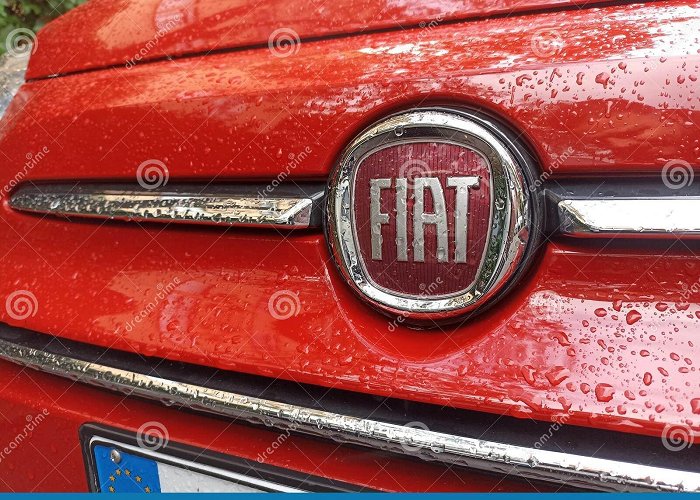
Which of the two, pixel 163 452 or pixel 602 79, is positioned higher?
pixel 602 79

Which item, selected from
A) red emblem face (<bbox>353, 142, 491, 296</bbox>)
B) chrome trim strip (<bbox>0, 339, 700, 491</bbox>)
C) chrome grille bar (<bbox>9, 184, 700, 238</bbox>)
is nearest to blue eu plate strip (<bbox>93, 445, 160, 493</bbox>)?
chrome trim strip (<bbox>0, 339, 700, 491</bbox>)

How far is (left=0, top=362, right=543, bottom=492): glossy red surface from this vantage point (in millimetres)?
950

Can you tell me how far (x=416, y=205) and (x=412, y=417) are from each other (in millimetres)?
298

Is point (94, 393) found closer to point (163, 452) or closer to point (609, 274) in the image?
point (163, 452)

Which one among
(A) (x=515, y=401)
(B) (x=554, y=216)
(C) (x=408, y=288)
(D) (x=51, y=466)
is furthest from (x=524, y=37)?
(D) (x=51, y=466)

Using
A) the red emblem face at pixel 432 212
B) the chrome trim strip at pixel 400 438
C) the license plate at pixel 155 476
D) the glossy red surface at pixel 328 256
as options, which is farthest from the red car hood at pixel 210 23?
the license plate at pixel 155 476

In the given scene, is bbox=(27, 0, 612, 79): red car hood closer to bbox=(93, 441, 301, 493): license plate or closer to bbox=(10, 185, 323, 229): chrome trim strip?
bbox=(10, 185, 323, 229): chrome trim strip

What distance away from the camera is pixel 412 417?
93cm

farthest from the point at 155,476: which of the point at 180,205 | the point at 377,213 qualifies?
the point at 377,213

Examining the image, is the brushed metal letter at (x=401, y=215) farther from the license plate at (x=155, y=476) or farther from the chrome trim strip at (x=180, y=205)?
the license plate at (x=155, y=476)

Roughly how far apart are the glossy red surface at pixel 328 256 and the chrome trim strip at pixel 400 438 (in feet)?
0.17

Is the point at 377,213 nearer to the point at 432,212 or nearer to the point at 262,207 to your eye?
the point at 432,212

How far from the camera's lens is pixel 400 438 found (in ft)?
2.98

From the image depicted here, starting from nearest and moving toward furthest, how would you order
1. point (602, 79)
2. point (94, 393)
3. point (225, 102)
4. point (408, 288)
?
point (602, 79) < point (408, 288) < point (225, 102) < point (94, 393)
